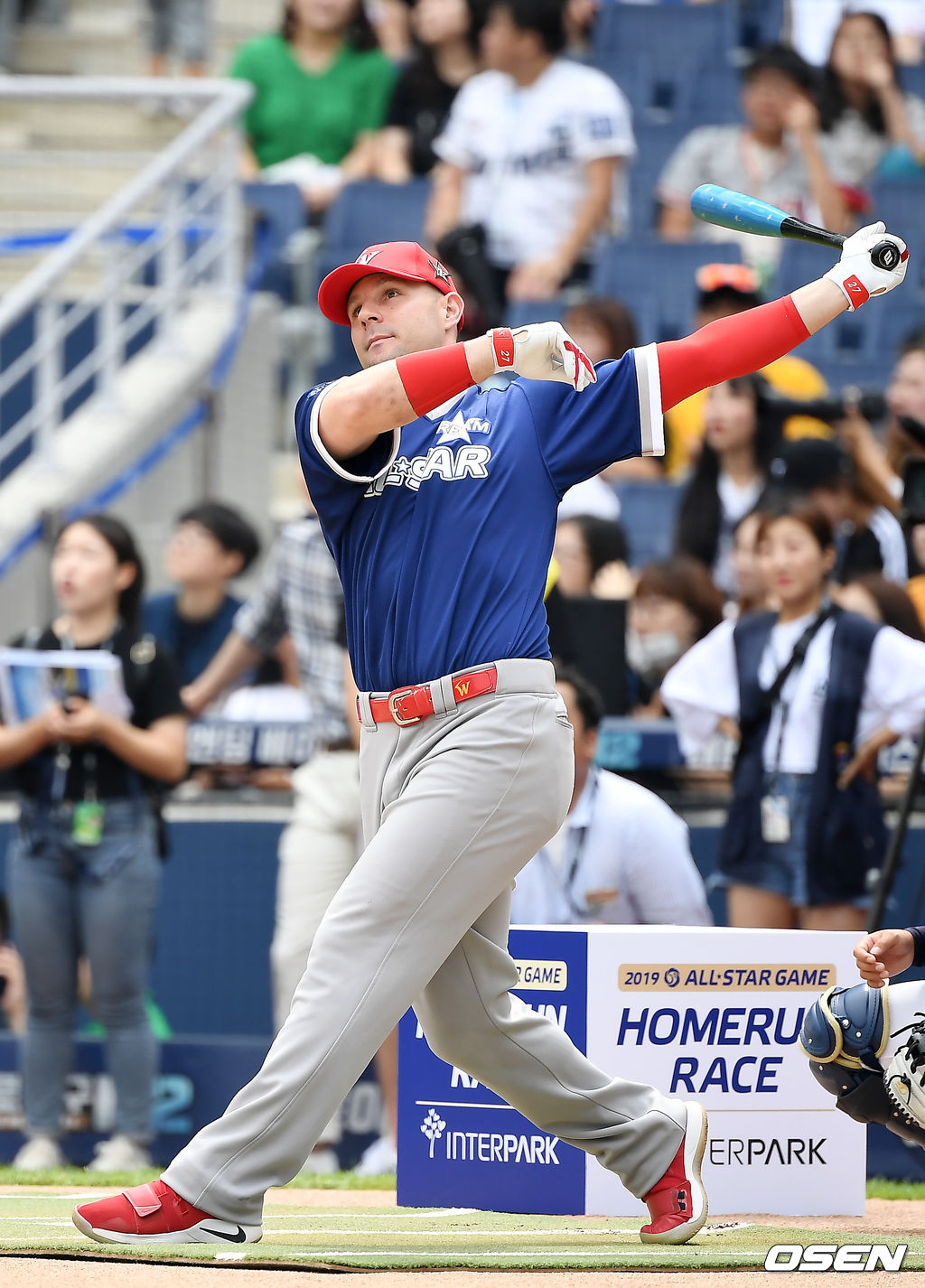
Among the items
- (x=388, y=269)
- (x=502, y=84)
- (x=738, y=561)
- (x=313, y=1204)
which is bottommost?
(x=313, y=1204)

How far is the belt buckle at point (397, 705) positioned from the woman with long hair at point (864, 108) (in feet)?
22.4

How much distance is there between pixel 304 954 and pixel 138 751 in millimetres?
809

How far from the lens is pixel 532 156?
9719mm

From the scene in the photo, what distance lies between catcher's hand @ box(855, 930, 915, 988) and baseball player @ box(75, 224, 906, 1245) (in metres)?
0.48

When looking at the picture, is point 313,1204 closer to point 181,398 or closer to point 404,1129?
point 404,1129

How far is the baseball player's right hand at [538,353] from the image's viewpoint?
3732mm

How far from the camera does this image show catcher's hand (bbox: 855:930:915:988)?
395cm

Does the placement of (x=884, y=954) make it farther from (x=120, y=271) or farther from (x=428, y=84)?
(x=428, y=84)

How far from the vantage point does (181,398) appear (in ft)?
31.6

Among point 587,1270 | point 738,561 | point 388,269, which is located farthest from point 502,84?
point 587,1270

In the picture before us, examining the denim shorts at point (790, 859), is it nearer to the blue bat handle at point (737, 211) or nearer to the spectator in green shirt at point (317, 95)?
the blue bat handle at point (737, 211)

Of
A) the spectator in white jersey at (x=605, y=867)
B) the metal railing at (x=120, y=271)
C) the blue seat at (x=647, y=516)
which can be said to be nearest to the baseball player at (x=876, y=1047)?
the spectator in white jersey at (x=605, y=867)

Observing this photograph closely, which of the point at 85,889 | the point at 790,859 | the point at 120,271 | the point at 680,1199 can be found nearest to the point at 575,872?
the point at 790,859

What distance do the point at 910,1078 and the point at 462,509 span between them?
1.43m
